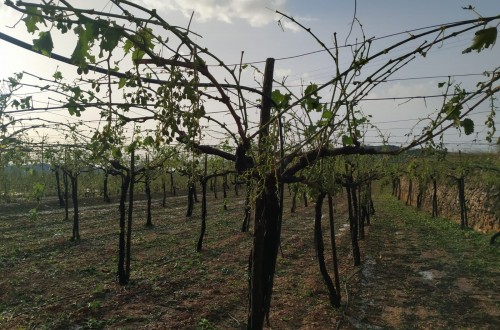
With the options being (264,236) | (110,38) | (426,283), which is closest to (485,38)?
(110,38)

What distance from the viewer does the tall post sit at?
4.25m

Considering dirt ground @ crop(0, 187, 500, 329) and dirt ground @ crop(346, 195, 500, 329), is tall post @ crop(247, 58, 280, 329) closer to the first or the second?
dirt ground @ crop(0, 187, 500, 329)

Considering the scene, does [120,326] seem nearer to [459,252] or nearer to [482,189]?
[459,252]

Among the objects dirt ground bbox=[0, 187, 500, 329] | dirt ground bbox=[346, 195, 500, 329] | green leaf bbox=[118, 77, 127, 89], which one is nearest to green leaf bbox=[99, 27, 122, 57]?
green leaf bbox=[118, 77, 127, 89]

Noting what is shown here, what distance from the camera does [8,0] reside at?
212cm

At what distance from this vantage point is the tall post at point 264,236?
4250 mm

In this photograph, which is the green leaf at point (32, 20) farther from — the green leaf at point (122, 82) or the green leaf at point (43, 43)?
the green leaf at point (122, 82)

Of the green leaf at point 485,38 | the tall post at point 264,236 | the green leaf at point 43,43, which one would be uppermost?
the green leaf at point 43,43

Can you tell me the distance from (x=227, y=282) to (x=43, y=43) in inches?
290

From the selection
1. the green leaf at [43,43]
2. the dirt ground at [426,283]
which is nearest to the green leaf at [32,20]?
the green leaf at [43,43]

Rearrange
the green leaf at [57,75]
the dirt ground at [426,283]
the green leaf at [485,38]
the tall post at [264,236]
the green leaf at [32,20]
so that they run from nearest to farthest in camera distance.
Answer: the green leaf at [485,38] < the green leaf at [32,20] < the green leaf at [57,75] < the tall post at [264,236] < the dirt ground at [426,283]

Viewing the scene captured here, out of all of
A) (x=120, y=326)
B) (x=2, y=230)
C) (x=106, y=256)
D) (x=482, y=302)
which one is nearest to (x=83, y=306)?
(x=120, y=326)

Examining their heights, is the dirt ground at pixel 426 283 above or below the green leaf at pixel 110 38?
below

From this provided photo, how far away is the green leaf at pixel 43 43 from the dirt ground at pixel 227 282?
530 cm
